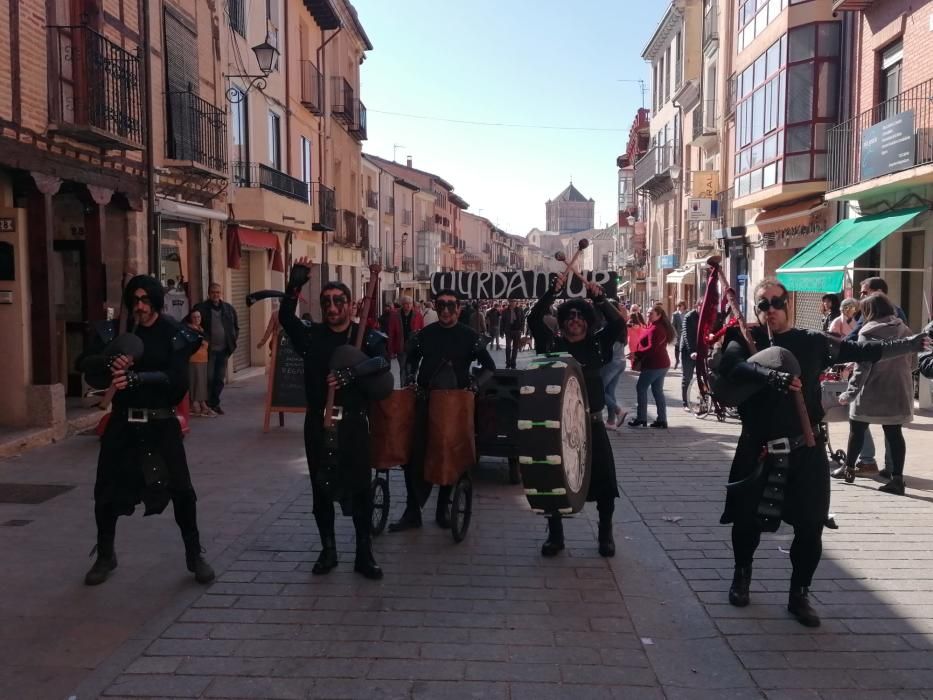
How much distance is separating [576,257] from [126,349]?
113 inches

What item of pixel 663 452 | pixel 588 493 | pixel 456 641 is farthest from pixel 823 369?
pixel 663 452

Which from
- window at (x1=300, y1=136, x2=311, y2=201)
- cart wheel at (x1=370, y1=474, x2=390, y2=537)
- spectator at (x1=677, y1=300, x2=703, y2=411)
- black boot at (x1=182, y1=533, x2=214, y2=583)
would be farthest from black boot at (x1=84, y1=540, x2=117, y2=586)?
window at (x1=300, y1=136, x2=311, y2=201)

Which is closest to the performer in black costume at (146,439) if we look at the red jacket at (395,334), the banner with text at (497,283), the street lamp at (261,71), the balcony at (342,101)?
the banner with text at (497,283)

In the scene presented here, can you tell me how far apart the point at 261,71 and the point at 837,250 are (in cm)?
1098

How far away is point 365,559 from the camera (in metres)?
5.05

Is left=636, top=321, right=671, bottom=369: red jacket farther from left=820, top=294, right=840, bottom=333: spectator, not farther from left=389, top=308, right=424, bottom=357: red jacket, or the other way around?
left=389, top=308, right=424, bottom=357: red jacket

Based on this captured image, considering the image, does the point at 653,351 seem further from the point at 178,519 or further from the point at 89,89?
the point at 89,89

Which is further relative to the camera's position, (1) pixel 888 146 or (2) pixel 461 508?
(1) pixel 888 146

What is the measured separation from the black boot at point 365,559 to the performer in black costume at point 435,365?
79cm

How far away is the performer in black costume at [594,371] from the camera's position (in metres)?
5.45

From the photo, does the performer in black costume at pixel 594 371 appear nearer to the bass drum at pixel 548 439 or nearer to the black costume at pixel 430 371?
the bass drum at pixel 548 439

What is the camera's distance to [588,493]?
545 centimetres

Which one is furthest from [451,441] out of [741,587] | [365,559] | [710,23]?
[710,23]

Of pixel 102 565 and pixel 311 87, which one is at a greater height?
pixel 311 87
